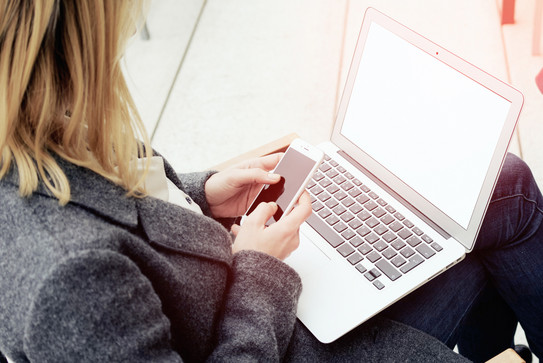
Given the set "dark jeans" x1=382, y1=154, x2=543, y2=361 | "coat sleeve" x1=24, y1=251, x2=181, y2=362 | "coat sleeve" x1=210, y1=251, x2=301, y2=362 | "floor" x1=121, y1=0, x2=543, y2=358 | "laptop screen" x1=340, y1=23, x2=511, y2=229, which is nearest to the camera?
"coat sleeve" x1=24, y1=251, x2=181, y2=362

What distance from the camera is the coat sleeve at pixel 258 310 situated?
2.24ft

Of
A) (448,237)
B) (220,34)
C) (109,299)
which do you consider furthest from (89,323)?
(220,34)

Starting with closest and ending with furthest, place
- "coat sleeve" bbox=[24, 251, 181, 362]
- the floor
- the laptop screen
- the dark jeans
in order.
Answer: "coat sleeve" bbox=[24, 251, 181, 362], the laptop screen, the dark jeans, the floor

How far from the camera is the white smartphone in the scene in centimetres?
84

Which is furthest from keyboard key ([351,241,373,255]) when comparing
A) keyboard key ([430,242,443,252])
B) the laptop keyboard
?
keyboard key ([430,242,443,252])

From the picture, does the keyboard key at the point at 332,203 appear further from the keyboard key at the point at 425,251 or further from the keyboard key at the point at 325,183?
the keyboard key at the point at 425,251

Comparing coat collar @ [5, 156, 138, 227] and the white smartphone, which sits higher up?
coat collar @ [5, 156, 138, 227]

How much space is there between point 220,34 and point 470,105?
1756mm

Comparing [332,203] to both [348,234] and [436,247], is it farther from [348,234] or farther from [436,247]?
[436,247]

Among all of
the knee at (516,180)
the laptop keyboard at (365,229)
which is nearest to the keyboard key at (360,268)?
the laptop keyboard at (365,229)

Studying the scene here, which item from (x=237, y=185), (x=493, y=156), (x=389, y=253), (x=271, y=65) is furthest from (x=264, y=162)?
(x=271, y=65)

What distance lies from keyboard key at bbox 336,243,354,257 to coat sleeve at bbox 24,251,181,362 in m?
0.39

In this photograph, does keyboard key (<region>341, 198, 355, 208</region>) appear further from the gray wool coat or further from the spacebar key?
the gray wool coat

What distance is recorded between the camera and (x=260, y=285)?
725 millimetres
